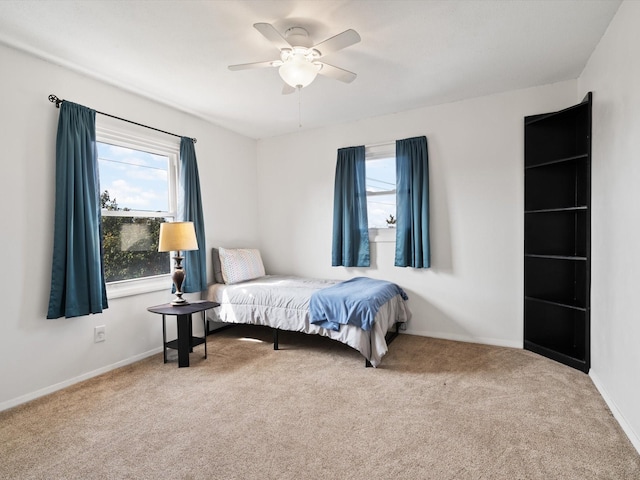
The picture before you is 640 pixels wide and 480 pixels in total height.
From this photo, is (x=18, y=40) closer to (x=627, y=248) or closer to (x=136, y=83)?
(x=136, y=83)

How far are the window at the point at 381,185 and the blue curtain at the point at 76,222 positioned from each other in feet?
9.15

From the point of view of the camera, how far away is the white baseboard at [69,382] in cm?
245

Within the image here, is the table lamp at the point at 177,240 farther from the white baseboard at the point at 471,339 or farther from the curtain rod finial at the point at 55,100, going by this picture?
the white baseboard at the point at 471,339

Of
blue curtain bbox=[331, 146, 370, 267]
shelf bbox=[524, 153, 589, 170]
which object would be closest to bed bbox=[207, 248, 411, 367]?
blue curtain bbox=[331, 146, 370, 267]

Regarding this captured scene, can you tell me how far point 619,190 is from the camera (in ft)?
7.21

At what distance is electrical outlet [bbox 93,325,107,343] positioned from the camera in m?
2.98

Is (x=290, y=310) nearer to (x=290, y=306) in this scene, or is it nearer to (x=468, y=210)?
(x=290, y=306)

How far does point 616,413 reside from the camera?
7.18 feet

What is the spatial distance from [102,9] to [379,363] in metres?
3.19

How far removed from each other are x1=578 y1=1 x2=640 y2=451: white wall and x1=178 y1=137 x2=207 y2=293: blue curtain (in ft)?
11.6

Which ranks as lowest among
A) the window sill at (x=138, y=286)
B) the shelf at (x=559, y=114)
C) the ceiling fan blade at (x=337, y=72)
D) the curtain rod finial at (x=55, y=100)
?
the window sill at (x=138, y=286)

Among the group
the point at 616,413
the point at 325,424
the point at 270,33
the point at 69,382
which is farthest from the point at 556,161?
the point at 69,382

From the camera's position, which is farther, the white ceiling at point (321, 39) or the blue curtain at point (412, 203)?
the blue curtain at point (412, 203)

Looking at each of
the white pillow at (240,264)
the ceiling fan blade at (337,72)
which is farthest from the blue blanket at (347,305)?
the ceiling fan blade at (337,72)
